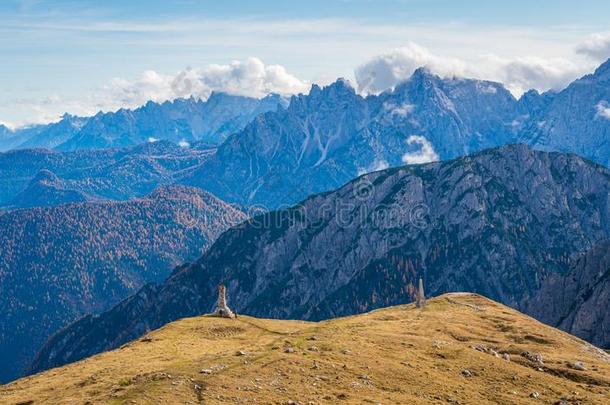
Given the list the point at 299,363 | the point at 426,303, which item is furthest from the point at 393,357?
the point at 426,303

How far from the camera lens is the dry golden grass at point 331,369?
8631cm

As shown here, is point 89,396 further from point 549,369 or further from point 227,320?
point 549,369

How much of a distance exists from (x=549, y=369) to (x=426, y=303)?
65.8 m

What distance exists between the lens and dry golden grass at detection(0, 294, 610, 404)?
86.3 m

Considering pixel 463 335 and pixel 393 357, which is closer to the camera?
pixel 393 357

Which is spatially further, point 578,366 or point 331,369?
point 578,366

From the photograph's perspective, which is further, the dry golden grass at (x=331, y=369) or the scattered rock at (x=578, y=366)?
the scattered rock at (x=578, y=366)

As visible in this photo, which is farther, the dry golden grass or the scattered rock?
the scattered rock

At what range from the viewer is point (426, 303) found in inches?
6845

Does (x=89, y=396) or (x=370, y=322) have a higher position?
(x=89, y=396)

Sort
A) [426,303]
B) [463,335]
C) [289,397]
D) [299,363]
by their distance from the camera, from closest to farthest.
Answer: [289,397] → [299,363] → [463,335] → [426,303]

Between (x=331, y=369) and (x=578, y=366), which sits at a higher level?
(x=331, y=369)

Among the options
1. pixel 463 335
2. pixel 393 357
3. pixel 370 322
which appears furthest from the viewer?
pixel 370 322

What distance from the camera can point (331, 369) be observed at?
9575cm
